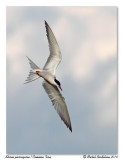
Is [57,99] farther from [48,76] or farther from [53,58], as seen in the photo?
[53,58]

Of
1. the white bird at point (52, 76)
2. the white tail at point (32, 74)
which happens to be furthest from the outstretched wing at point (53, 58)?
the white tail at point (32, 74)

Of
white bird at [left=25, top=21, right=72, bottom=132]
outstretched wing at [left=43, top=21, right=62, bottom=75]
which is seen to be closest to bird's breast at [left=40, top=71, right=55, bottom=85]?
white bird at [left=25, top=21, right=72, bottom=132]

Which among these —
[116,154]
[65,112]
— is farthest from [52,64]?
[116,154]

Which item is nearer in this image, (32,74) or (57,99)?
(32,74)

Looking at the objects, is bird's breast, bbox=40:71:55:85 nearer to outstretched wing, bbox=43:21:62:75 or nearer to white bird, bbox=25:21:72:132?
white bird, bbox=25:21:72:132

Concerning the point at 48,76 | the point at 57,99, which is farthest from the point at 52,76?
the point at 57,99

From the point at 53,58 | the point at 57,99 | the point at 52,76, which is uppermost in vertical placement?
the point at 53,58

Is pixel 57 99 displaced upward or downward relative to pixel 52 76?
downward
